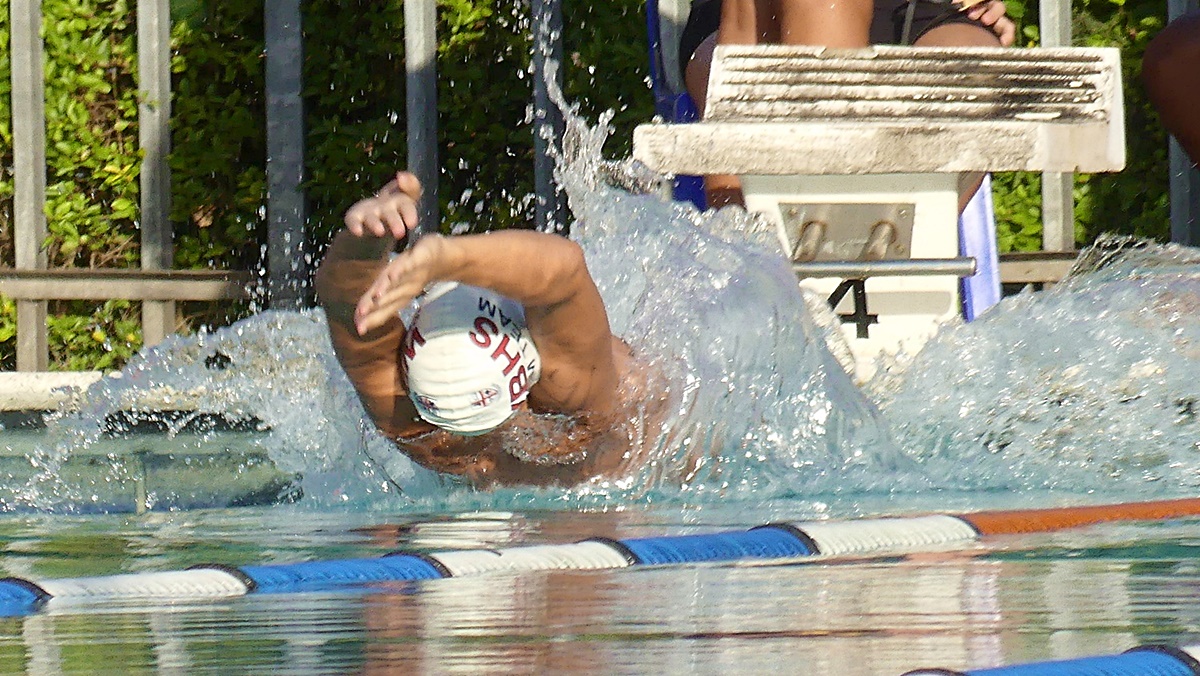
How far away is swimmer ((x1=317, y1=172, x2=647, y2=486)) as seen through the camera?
124 inches

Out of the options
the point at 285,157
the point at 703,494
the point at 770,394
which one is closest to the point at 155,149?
the point at 285,157

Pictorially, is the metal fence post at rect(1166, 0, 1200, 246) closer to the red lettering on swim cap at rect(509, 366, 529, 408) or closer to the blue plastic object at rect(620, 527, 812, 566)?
the red lettering on swim cap at rect(509, 366, 529, 408)

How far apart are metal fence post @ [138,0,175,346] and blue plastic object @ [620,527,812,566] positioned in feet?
14.4

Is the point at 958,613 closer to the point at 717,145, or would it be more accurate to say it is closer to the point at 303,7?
the point at 717,145

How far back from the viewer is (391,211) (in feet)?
9.51

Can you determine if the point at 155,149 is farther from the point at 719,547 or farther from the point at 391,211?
the point at 719,547

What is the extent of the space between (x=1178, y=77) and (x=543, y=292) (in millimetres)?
3192

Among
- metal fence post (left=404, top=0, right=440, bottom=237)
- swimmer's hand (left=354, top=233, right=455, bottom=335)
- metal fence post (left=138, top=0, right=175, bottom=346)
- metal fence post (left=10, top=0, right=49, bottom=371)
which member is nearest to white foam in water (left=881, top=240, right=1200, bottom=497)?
swimmer's hand (left=354, top=233, right=455, bottom=335)

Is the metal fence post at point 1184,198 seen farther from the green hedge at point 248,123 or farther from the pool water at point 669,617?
the pool water at point 669,617

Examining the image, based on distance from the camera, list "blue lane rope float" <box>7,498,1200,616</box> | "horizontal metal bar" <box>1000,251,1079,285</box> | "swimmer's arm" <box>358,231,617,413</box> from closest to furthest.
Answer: "blue lane rope float" <box>7,498,1200,616</box>
"swimmer's arm" <box>358,231,617,413</box>
"horizontal metal bar" <box>1000,251,1079,285</box>

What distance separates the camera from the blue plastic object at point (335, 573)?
247 centimetres

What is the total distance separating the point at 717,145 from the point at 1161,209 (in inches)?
111

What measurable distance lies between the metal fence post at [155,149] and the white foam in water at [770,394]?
2243 mm

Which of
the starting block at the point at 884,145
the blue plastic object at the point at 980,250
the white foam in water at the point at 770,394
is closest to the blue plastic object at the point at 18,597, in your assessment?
the white foam in water at the point at 770,394
